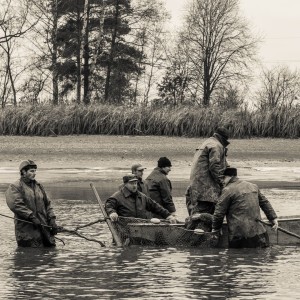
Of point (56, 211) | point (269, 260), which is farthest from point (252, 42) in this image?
point (269, 260)

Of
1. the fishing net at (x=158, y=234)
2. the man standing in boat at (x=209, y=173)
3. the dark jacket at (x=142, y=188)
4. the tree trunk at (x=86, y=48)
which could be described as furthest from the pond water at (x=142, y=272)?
the tree trunk at (x=86, y=48)

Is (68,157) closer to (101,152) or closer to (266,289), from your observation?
(101,152)

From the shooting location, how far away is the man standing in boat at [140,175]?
707 inches

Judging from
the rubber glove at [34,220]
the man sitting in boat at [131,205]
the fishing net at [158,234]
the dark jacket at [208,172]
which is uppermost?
the dark jacket at [208,172]

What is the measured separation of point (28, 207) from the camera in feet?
54.6

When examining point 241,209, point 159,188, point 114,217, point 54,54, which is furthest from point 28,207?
point 54,54

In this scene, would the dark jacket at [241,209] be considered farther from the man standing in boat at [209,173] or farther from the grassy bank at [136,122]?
the grassy bank at [136,122]

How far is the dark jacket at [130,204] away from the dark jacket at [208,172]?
2.29 feet

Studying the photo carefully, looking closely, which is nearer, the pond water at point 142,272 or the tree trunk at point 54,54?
the pond water at point 142,272

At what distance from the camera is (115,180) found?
30797mm

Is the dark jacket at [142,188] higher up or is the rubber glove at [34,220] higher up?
the dark jacket at [142,188]

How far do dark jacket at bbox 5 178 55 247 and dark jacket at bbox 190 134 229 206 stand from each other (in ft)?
7.84

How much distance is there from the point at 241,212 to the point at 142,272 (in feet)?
6.17

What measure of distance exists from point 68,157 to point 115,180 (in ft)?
17.4
